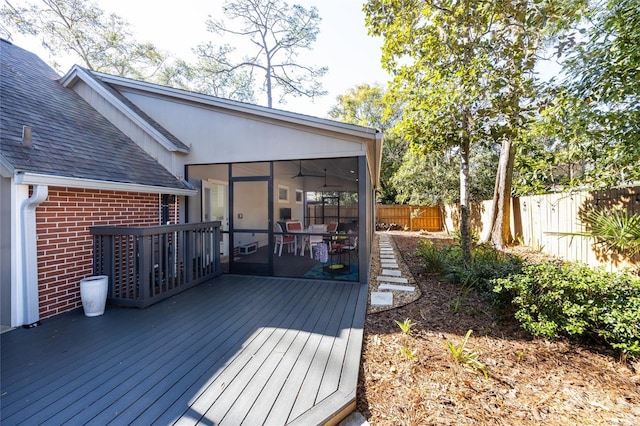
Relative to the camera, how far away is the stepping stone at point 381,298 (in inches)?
176

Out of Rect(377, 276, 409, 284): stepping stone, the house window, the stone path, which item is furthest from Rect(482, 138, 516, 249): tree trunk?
the house window

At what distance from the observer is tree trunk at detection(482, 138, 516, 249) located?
8.88 m

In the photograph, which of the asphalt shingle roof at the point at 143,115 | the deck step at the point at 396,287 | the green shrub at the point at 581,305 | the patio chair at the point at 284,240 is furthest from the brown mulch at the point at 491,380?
the asphalt shingle roof at the point at 143,115

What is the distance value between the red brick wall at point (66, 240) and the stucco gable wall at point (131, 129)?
1691 millimetres

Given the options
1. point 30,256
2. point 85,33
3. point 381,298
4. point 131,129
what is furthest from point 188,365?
point 85,33

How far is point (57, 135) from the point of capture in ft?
15.3

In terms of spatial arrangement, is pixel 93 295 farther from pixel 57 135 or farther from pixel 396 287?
pixel 396 287

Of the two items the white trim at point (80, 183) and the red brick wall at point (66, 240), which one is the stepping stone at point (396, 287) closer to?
the white trim at point (80, 183)

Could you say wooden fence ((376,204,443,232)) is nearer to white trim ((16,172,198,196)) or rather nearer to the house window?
the house window

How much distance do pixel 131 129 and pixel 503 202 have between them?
1081 centimetres

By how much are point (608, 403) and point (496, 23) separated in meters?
5.90

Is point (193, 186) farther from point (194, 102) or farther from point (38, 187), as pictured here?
point (38, 187)

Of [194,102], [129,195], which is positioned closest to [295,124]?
[194,102]

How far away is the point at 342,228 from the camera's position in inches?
402
